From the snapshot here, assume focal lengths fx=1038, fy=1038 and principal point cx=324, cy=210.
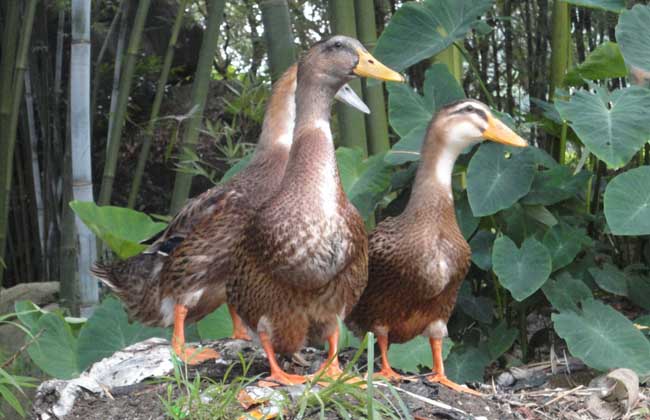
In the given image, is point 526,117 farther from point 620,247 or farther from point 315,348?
point 315,348

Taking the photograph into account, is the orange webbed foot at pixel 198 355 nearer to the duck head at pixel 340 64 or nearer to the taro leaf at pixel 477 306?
the duck head at pixel 340 64

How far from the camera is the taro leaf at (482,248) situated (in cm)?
411

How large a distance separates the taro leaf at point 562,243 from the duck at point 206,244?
1.14 meters

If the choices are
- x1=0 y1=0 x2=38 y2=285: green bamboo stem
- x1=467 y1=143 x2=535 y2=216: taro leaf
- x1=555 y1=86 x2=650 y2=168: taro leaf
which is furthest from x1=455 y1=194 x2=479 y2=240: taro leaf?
x1=0 y1=0 x2=38 y2=285: green bamboo stem

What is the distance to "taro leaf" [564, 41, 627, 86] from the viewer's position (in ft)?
14.3

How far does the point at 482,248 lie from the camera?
4.19m

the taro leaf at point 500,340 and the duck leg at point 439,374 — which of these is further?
the taro leaf at point 500,340

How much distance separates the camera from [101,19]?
7332 mm

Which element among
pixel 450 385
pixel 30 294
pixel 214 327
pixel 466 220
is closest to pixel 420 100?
pixel 466 220

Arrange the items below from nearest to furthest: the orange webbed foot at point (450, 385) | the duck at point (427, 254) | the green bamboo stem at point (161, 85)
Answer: the orange webbed foot at point (450, 385), the duck at point (427, 254), the green bamboo stem at point (161, 85)

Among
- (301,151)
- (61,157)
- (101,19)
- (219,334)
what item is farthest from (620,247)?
(101,19)

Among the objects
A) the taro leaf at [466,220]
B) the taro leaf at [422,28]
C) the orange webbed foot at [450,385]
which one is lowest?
the orange webbed foot at [450,385]

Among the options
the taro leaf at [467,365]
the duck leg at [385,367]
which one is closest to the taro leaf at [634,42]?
the taro leaf at [467,365]

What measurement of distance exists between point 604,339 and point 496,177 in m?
0.75
